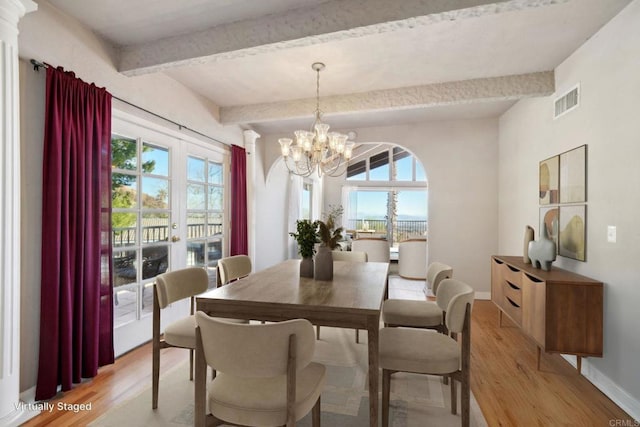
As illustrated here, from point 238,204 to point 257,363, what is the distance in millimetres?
3246

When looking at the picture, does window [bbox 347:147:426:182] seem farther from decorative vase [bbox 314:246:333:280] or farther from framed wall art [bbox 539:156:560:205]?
decorative vase [bbox 314:246:333:280]

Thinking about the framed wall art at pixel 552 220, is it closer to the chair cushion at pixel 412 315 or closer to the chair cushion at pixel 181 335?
the chair cushion at pixel 412 315

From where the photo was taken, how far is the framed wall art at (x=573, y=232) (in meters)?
2.50

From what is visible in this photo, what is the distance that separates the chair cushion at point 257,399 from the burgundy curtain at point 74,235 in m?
1.45

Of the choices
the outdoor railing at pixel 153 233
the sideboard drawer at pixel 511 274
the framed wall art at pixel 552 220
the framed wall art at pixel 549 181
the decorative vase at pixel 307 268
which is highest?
the framed wall art at pixel 549 181

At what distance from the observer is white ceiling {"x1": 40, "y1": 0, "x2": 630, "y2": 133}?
202 cm

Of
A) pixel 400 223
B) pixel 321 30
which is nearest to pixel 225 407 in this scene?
pixel 321 30

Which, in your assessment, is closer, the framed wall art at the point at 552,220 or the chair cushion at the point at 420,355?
the chair cushion at the point at 420,355

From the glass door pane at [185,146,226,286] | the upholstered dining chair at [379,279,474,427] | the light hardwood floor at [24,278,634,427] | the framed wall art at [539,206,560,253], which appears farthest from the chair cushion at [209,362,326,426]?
the framed wall art at [539,206,560,253]

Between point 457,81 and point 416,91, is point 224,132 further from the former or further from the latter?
point 457,81

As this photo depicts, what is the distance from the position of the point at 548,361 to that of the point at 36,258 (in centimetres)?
393

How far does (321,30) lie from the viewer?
2049mm

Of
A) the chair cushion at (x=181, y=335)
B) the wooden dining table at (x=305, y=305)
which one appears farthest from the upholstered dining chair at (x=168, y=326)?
the wooden dining table at (x=305, y=305)

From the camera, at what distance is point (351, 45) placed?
2539 mm
